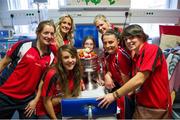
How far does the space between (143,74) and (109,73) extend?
0.50 metres

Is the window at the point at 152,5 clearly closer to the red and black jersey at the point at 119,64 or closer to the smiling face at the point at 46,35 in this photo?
the red and black jersey at the point at 119,64

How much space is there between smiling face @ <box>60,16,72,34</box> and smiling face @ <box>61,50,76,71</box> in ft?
2.23

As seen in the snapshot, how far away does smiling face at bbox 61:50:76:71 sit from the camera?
1.46 m

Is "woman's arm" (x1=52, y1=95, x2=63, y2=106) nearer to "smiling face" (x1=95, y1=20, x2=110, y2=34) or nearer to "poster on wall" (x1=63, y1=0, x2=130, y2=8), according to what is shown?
"smiling face" (x1=95, y1=20, x2=110, y2=34)

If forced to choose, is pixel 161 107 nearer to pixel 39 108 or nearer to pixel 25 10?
pixel 39 108

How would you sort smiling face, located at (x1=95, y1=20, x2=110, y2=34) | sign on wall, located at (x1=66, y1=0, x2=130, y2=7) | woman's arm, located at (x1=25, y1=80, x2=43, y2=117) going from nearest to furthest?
woman's arm, located at (x1=25, y1=80, x2=43, y2=117), smiling face, located at (x1=95, y1=20, x2=110, y2=34), sign on wall, located at (x1=66, y1=0, x2=130, y2=7)

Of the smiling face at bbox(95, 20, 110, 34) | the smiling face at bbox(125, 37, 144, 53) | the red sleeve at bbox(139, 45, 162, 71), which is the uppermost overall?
the smiling face at bbox(95, 20, 110, 34)

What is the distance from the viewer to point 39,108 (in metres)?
1.56

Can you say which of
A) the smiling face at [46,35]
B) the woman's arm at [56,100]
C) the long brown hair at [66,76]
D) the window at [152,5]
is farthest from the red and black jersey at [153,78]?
the window at [152,5]

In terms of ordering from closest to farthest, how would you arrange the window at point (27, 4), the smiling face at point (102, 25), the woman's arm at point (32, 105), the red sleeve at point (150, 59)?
the red sleeve at point (150, 59)
the woman's arm at point (32, 105)
the smiling face at point (102, 25)
the window at point (27, 4)

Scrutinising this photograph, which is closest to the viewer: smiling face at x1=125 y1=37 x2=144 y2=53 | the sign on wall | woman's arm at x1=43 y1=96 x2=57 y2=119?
smiling face at x1=125 y1=37 x2=144 y2=53

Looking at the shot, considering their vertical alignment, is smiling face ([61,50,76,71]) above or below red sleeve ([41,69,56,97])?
above

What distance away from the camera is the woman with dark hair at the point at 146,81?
47.6 inches

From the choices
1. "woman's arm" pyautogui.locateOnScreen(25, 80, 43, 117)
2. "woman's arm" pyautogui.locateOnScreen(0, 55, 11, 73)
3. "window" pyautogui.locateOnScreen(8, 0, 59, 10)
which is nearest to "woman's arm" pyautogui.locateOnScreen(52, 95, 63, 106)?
"woman's arm" pyautogui.locateOnScreen(25, 80, 43, 117)
